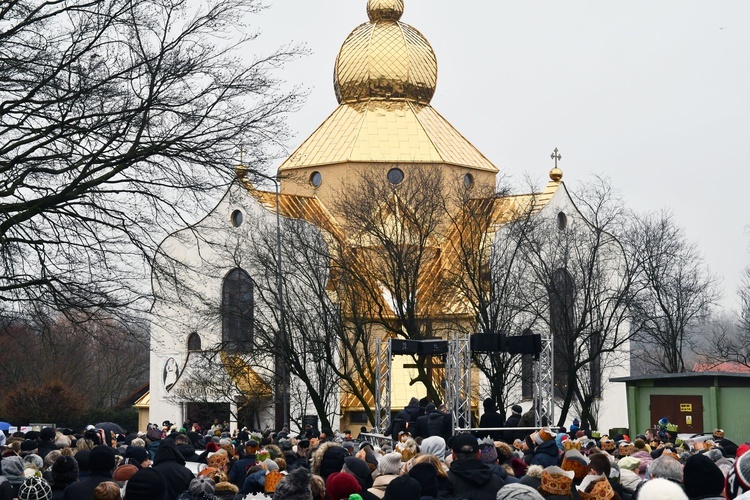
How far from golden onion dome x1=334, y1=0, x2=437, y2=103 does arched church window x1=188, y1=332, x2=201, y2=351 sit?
39.9 feet

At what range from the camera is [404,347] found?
29172 millimetres

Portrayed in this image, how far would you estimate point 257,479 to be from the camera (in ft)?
38.6

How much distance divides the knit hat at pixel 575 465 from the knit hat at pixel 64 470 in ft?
13.9

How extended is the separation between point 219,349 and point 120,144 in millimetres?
25430

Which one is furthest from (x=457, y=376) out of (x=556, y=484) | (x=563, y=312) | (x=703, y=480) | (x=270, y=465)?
(x=703, y=480)

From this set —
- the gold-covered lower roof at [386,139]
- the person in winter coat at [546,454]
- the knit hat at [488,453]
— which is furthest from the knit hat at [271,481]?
the gold-covered lower roof at [386,139]

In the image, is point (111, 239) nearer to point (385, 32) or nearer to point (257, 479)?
point (257, 479)

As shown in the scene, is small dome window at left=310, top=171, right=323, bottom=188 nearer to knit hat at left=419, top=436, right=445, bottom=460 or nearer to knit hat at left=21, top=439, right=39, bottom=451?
knit hat at left=21, top=439, right=39, bottom=451

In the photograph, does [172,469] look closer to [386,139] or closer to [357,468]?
[357,468]

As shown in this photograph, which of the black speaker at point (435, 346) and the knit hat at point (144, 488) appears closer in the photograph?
the knit hat at point (144, 488)

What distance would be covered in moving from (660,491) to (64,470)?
5657mm

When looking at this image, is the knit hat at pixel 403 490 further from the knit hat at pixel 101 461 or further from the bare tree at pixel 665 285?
the bare tree at pixel 665 285

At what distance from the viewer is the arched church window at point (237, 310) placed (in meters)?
42.7

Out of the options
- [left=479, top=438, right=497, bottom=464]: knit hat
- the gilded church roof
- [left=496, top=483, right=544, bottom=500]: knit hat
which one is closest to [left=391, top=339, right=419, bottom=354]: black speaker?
[left=479, top=438, right=497, bottom=464]: knit hat
